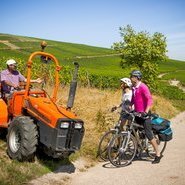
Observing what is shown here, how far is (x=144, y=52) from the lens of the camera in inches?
1036

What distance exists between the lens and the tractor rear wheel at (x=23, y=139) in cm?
770

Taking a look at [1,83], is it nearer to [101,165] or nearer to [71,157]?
[71,157]

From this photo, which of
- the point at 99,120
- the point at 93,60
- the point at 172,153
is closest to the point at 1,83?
the point at 99,120

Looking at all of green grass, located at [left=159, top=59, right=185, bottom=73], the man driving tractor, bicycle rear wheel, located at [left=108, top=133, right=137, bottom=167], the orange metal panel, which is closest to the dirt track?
bicycle rear wheel, located at [left=108, top=133, right=137, bottom=167]

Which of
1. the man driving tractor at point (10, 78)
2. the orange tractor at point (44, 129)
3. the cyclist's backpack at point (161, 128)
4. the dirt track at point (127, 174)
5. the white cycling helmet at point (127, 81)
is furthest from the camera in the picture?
the white cycling helmet at point (127, 81)

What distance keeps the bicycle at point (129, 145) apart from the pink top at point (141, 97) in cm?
20

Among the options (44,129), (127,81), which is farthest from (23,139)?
(127,81)

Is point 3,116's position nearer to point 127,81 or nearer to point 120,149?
point 120,149

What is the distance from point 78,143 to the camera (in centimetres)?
Answer: 796

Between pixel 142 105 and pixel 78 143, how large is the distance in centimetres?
218

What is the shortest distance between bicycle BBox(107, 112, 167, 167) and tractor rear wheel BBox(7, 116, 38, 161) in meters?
1.92

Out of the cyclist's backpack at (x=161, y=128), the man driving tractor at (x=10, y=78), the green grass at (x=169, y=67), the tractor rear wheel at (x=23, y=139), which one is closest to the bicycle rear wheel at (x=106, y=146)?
the cyclist's backpack at (x=161, y=128)

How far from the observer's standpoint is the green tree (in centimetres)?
2627

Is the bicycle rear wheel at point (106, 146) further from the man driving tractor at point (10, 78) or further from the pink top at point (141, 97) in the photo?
the man driving tractor at point (10, 78)
